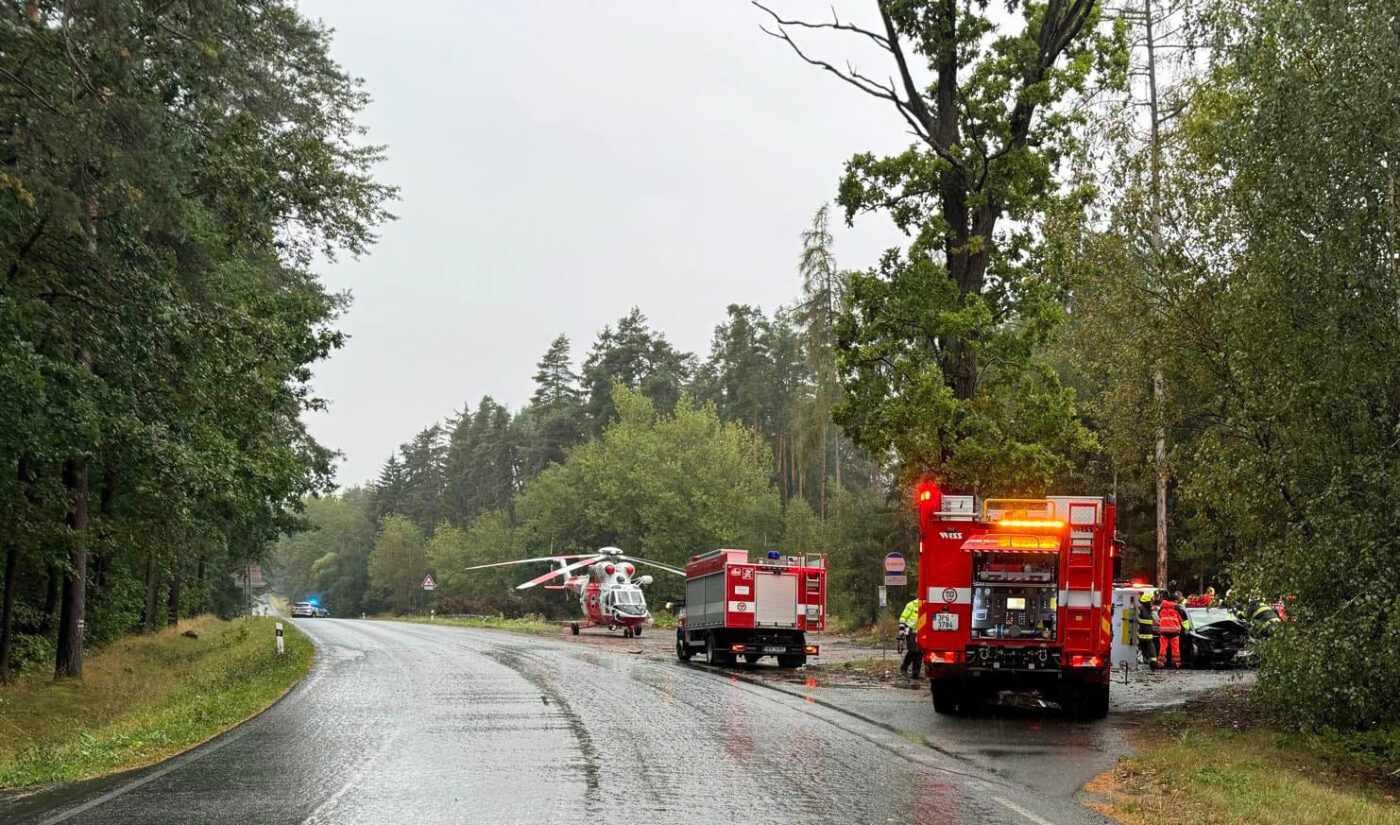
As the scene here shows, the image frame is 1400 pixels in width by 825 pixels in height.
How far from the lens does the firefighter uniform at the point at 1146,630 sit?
24594mm

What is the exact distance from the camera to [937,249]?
23109mm

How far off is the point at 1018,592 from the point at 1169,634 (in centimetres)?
1251

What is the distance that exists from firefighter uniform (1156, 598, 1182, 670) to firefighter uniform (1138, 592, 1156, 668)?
15cm

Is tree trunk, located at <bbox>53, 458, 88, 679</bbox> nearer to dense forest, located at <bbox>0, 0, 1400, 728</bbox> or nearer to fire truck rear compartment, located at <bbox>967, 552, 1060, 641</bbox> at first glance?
dense forest, located at <bbox>0, 0, 1400, 728</bbox>

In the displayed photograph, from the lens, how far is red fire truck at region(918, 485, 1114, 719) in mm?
15430

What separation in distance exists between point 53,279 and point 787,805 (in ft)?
42.4

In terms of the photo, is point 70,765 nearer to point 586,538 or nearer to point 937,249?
point 937,249

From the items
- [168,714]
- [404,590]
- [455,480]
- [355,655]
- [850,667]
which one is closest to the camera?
[168,714]

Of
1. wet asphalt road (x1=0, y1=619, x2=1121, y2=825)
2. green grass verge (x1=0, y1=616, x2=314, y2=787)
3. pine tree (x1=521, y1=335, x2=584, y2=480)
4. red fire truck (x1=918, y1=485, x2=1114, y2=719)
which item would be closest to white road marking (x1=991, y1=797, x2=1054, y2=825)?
wet asphalt road (x1=0, y1=619, x2=1121, y2=825)

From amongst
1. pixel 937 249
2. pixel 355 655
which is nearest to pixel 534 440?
pixel 355 655

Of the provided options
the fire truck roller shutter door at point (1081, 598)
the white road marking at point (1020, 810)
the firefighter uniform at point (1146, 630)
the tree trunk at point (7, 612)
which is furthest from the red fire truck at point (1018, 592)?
the tree trunk at point (7, 612)

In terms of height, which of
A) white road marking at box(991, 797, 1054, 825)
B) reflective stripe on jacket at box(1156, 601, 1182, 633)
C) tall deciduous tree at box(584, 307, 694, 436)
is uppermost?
tall deciduous tree at box(584, 307, 694, 436)

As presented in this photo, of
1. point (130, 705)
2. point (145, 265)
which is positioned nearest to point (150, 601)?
point (130, 705)

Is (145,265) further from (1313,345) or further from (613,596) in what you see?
(613,596)
